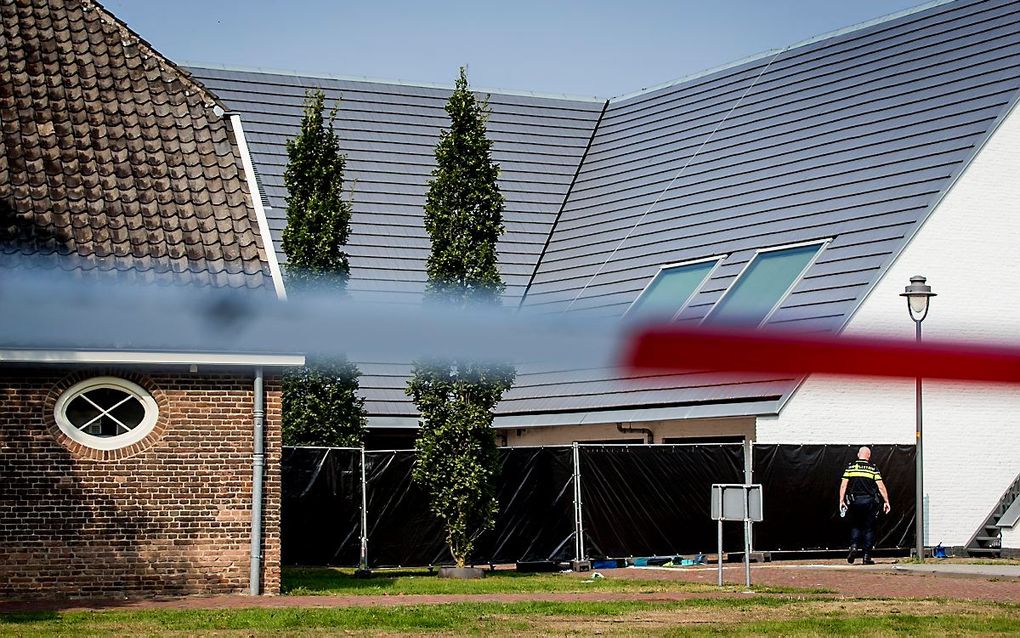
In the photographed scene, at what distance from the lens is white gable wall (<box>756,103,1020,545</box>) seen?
83.9 feet

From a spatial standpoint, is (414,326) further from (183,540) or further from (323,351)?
(183,540)

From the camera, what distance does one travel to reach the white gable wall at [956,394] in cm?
2556

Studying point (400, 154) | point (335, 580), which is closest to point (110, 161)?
point (335, 580)

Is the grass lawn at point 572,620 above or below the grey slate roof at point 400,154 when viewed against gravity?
below

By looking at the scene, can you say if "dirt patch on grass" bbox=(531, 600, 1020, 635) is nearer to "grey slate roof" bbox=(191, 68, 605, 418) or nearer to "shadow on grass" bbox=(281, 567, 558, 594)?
"shadow on grass" bbox=(281, 567, 558, 594)

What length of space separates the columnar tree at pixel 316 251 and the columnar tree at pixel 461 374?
166cm

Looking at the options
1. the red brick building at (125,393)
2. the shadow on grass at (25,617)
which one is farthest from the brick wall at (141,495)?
the shadow on grass at (25,617)

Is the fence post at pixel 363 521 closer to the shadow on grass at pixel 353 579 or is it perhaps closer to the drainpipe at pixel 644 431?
the shadow on grass at pixel 353 579

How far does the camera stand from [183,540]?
17344mm

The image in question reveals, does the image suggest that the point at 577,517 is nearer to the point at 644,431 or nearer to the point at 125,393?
the point at 644,431

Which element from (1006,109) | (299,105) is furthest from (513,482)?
(299,105)

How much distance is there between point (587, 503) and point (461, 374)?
3.23 meters

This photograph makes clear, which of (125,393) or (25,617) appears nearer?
(25,617)

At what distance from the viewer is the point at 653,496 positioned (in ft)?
80.5
